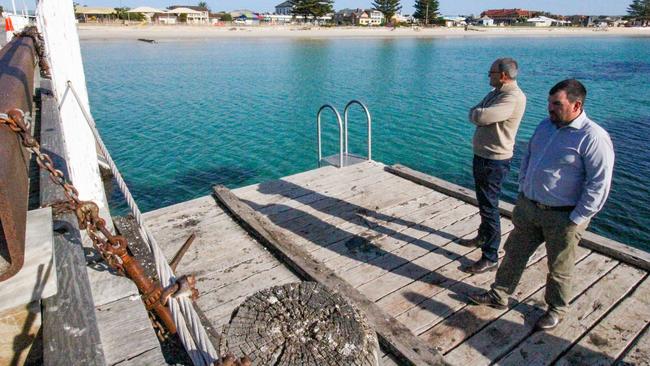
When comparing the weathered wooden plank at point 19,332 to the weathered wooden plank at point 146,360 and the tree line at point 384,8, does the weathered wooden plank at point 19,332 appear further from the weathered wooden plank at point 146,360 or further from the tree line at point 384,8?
the tree line at point 384,8

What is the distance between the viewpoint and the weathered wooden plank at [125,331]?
210 cm

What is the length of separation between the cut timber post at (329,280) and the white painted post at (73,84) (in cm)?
185

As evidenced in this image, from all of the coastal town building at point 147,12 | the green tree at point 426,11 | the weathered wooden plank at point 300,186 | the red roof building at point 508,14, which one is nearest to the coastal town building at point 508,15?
the red roof building at point 508,14

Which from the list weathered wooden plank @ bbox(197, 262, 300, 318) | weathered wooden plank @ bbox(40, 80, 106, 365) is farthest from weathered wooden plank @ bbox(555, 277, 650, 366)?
weathered wooden plank @ bbox(40, 80, 106, 365)

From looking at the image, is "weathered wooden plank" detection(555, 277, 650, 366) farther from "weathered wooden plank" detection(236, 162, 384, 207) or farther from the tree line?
the tree line

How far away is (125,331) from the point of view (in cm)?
226

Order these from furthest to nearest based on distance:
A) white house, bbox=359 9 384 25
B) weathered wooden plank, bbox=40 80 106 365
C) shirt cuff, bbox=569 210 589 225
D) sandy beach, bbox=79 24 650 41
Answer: white house, bbox=359 9 384 25 → sandy beach, bbox=79 24 650 41 → shirt cuff, bbox=569 210 589 225 → weathered wooden plank, bbox=40 80 106 365

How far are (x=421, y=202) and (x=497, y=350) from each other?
10.2 ft

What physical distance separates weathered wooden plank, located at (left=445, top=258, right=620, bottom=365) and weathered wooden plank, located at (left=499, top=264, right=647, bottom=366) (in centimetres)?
5

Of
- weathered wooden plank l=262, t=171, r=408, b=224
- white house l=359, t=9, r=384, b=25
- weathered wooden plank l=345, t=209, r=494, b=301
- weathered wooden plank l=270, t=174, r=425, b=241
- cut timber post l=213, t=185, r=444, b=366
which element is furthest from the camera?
white house l=359, t=9, r=384, b=25

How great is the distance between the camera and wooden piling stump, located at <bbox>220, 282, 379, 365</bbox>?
159 centimetres

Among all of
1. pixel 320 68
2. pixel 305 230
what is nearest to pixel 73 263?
pixel 305 230

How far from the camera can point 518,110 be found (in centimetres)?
430

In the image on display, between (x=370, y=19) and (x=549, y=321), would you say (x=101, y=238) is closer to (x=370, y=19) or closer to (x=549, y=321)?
(x=549, y=321)
